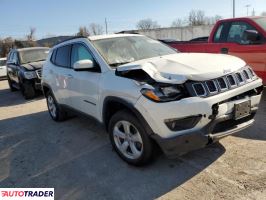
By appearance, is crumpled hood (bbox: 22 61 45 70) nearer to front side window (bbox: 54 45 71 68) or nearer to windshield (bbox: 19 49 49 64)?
windshield (bbox: 19 49 49 64)

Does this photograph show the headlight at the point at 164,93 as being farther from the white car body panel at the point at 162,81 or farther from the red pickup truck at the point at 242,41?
the red pickup truck at the point at 242,41

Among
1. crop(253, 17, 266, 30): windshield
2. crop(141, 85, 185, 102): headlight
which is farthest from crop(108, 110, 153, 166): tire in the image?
crop(253, 17, 266, 30): windshield

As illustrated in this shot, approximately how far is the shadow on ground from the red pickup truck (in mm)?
2699

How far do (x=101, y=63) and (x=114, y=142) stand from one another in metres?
1.11

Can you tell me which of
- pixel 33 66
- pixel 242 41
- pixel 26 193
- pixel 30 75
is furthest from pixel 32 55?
pixel 26 193

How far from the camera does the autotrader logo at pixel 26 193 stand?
3571 millimetres

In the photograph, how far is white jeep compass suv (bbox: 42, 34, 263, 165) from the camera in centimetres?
333

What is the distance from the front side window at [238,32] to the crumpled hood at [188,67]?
2763 millimetres

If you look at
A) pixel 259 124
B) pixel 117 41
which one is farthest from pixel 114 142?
pixel 259 124

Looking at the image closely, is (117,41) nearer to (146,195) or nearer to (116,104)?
(116,104)

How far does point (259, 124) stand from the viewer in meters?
5.09

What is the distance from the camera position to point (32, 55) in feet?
37.7

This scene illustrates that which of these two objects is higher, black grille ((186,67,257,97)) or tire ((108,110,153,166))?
black grille ((186,67,257,97))

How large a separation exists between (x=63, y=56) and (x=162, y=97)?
3037 mm
